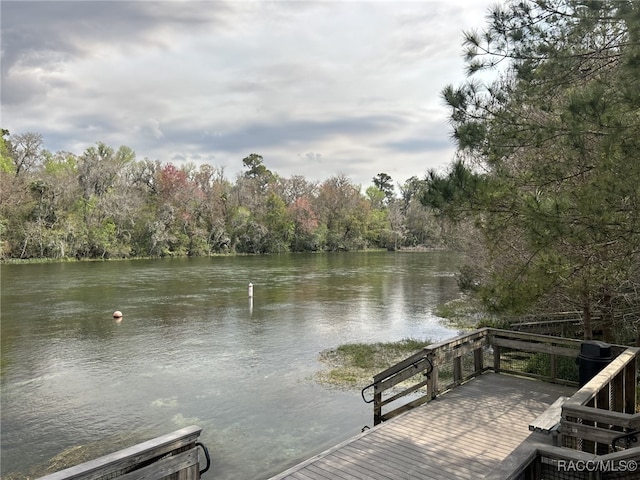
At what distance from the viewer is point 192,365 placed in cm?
1106

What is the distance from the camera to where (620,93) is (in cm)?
396

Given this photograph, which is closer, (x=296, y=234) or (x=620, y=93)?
(x=620, y=93)

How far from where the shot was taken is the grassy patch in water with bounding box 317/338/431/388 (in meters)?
9.91

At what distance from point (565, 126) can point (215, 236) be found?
177 feet

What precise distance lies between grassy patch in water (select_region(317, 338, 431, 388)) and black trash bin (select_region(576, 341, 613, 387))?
15.5ft

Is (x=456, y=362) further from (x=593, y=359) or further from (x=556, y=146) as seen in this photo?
(x=556, y=146)

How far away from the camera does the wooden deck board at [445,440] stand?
4254mm

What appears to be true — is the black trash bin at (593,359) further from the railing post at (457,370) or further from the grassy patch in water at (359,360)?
the grassy patch in water at (359,360)

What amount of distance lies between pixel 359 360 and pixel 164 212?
4611 centimetres

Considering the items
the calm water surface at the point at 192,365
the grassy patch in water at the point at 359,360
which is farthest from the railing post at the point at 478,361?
the grassy patch in water at the point at 359,360

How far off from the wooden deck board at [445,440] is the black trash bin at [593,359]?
638 mm

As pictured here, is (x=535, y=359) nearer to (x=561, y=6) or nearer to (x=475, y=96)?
(x=475, y=96)

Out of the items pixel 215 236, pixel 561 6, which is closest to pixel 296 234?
pixel 215 236

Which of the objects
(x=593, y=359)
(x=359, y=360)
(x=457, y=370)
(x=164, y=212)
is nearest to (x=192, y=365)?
(x=359, y=360)
